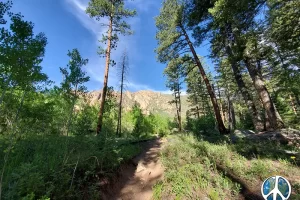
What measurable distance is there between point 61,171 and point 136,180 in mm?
2761

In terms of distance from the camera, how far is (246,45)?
8047mm

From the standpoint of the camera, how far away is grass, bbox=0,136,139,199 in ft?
11.5

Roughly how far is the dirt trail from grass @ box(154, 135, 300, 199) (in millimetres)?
402

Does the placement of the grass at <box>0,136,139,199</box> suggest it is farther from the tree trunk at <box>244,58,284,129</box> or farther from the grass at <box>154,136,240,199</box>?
the tree trunk at <box>244,58,284,129</box>

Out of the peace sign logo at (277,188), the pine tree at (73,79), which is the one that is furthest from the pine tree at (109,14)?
the peace sign logo at (277,188)

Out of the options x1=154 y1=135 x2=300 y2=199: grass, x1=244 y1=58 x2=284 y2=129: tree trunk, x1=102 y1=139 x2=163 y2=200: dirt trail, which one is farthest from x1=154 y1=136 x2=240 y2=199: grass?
x1=244 y1=58 x2=284 y2=129: tree trunk

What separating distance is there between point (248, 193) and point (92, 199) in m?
4.30

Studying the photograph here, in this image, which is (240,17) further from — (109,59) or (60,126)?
(60,126)

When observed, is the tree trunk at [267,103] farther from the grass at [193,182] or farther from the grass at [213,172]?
the grass at [193,182]

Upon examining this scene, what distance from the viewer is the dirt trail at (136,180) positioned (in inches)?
210

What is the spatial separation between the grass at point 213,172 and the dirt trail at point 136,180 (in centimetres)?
40

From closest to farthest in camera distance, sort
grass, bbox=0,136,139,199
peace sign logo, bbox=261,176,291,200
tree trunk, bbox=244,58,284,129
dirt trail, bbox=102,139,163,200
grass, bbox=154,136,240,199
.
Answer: peace sign logo, bbox=261,176,291,200, grass, bbox=0,136,139,199, grass, bbox=154,136,240,199, dirt trail, bbox=102,139,163,200, tree trunk, bbox=244,58,284,129

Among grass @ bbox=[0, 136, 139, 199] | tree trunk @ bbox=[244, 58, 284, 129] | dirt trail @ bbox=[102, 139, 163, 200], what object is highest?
tree trunk @ bbox=[244, 58, 284, 129]

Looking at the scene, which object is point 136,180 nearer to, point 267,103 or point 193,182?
point 193,182
